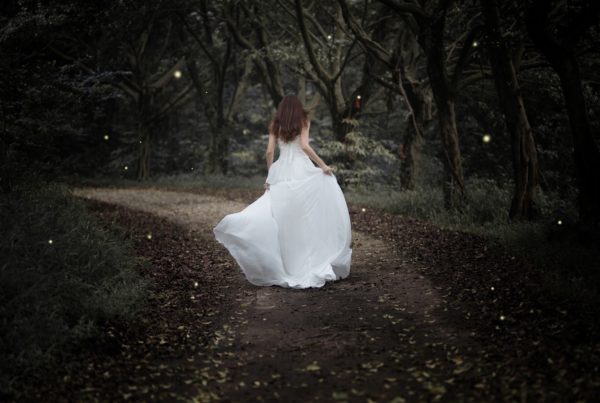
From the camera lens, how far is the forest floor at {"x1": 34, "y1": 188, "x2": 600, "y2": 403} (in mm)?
4441

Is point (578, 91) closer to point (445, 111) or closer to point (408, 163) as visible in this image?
point (445, 111)

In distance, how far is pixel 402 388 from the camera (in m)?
4.46

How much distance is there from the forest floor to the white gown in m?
0.31

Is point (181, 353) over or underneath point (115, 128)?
underneath

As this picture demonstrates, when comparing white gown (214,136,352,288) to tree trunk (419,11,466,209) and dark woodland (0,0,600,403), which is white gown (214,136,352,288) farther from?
tree trunk (419,11,466,209)

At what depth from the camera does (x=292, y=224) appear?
7.94 m

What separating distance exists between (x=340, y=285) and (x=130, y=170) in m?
22.0

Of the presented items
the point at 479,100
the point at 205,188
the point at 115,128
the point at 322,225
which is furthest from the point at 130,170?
the point at 322,225

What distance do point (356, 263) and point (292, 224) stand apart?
162 cm

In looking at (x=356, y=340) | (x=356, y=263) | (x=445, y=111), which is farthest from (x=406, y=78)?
Result: (x=356, y=340)

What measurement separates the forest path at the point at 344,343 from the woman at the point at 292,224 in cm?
Result: 31

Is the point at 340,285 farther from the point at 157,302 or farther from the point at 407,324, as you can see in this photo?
the point at 157,302

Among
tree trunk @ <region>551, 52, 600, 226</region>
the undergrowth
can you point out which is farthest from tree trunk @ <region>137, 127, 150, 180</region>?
tree trunk @ <region>551, 52, 600, 226</region>

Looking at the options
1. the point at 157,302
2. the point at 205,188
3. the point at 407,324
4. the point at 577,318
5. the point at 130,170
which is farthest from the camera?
the point at 130,170
